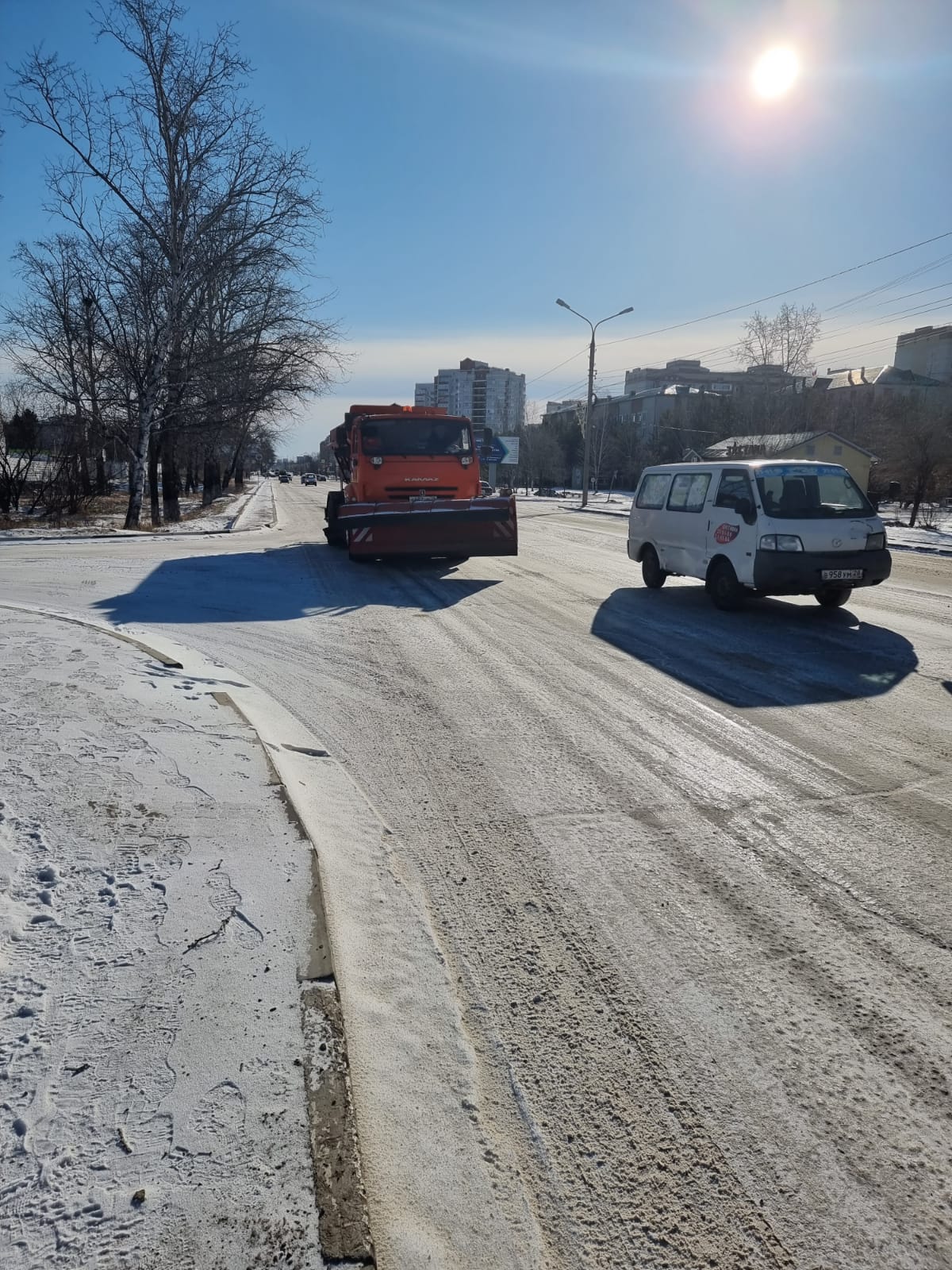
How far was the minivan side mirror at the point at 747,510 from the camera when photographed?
32.4 ft

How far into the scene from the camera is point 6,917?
9.71 feet

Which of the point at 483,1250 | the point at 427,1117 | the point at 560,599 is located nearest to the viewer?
the point at 483,1250

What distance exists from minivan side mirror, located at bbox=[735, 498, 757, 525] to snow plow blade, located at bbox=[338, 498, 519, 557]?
4.79 meters

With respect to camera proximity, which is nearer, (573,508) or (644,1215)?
(644,1215)

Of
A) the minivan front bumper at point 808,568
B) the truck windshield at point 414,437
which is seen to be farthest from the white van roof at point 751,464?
the truck windshield at point 414,437

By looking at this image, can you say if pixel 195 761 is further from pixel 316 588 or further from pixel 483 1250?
pixel 316 588


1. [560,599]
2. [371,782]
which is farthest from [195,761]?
[560,599]

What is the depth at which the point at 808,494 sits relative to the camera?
991cm

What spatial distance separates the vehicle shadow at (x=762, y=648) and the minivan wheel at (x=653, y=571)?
0.91m

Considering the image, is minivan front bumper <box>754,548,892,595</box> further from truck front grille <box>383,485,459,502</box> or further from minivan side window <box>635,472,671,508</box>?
truck front grille <box>383,485,459,502</box>

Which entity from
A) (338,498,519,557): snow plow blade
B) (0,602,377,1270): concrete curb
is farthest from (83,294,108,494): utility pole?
(0,602,377,1270): concrete curb

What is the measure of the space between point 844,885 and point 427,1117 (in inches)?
86.9

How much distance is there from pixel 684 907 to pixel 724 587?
7455 mm

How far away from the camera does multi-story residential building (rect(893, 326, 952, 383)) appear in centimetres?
9888
